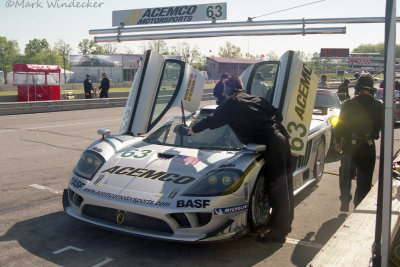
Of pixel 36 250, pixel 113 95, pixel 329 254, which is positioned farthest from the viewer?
pixel 113 95

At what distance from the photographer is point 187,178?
4.17 metres

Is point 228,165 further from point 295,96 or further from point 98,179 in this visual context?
point 295,96

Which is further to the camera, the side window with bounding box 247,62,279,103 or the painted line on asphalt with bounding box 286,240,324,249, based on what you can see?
the side window with bounding box 247,62,279,103

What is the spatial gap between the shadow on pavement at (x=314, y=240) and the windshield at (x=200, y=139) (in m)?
1.23

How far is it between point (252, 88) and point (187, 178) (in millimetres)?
2677

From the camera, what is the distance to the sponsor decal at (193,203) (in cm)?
387

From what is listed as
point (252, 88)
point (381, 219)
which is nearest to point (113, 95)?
point (252, 88)

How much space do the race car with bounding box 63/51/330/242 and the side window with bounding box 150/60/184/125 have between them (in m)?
0.02

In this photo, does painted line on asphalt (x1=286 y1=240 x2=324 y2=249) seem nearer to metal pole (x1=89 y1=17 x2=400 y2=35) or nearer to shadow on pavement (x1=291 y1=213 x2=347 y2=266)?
shadow on pavement (x1=291 y1=213 x2=347 y2=266)

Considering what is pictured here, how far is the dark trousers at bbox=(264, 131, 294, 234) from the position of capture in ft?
14.4

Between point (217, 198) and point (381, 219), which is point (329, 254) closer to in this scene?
point (381, 219)

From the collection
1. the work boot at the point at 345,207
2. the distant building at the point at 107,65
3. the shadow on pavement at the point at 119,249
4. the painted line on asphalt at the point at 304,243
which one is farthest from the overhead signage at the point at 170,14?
the distant building at the point at 107,65

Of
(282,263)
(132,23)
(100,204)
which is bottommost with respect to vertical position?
(282,263)

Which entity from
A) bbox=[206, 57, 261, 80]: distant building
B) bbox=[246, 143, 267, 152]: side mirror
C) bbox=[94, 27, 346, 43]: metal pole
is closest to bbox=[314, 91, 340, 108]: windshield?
bbox=[206, 57, 261, 80]: distant building
